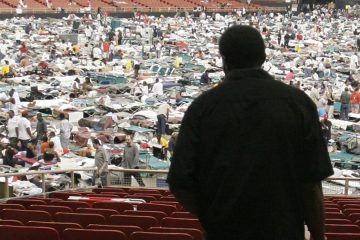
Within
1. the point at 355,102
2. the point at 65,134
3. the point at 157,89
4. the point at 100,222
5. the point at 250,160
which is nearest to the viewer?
the point at 250,160

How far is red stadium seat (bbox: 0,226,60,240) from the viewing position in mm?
4965

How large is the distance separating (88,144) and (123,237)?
1247 cm

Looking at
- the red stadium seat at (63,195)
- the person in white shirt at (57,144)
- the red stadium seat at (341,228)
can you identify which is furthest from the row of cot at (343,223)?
the person in white shirt at (57,144)

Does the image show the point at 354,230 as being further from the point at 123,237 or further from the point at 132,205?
the point at 132,205

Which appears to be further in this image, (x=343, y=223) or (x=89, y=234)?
(x=343, y=223)

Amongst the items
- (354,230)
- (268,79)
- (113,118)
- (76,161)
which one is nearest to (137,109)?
(113,118)

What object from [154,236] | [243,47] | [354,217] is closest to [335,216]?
[354,217]

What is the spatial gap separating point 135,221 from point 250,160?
3.24 meters

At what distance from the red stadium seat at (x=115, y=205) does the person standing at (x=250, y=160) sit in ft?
14.6

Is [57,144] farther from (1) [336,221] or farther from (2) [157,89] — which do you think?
(1) [336,221]

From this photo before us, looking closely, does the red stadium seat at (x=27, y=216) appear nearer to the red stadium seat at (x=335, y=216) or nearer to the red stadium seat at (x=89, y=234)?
the red stadium seat at (x=89, y=234)

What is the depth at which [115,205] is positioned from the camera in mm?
7625

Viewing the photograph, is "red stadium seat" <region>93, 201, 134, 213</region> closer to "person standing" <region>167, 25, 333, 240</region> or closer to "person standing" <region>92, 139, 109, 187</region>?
"person standing" <region>92, 139, 109, 187</region>

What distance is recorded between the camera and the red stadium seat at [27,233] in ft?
16.3
